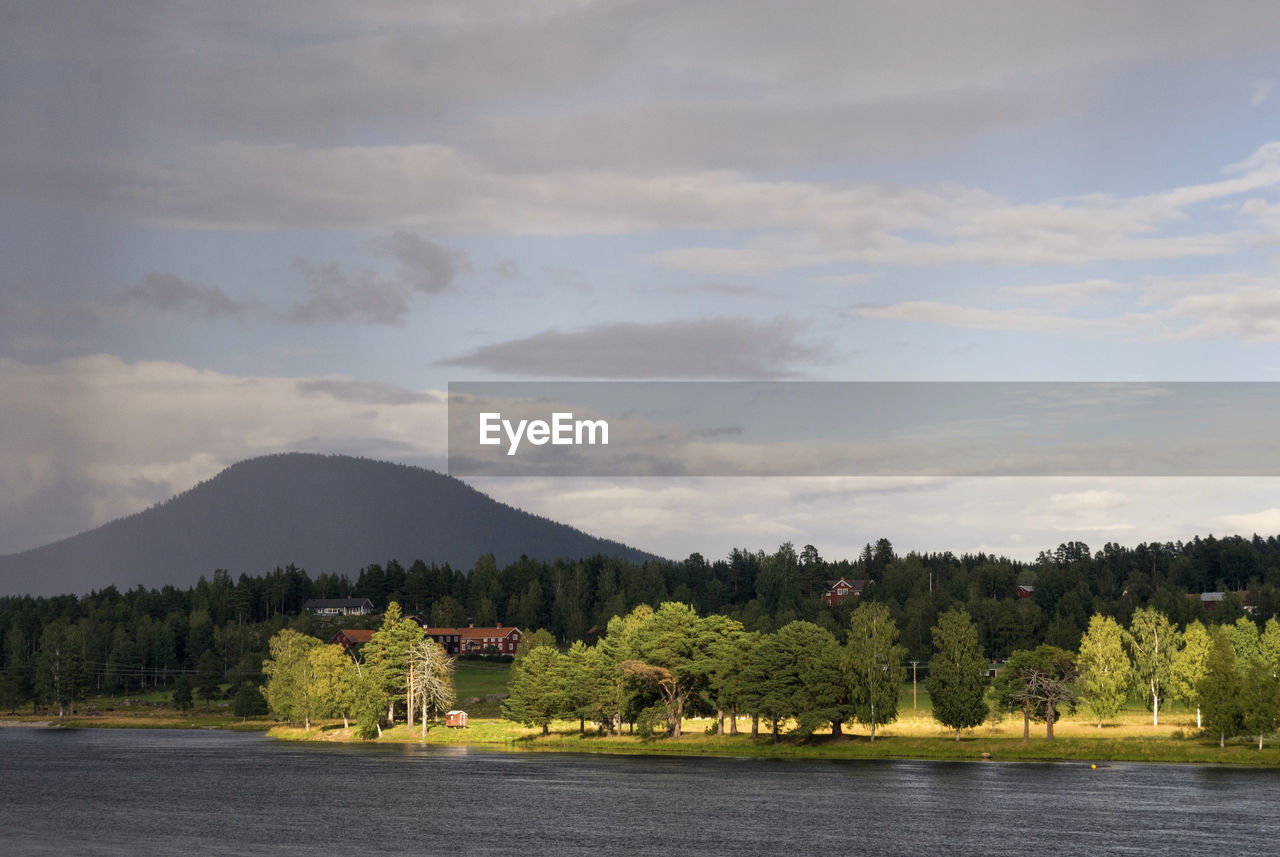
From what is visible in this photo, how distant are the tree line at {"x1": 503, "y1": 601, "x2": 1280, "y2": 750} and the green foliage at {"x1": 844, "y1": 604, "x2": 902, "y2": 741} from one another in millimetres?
155

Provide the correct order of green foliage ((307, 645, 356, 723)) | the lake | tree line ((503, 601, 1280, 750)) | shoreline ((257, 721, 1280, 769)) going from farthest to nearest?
green foliage ((307, 645, 356, 723)) < tree line ((503, 601, 1280, 750)) < shoreline ((257, 721, 1280, 769)) < the lake

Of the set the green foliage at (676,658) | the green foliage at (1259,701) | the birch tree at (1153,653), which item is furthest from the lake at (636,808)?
the birch tree at (1153,653)

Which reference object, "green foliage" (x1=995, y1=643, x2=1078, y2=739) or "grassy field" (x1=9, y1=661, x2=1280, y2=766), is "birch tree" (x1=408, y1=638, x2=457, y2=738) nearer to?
"grassy field" (x1=9, y1=661, x2=1280, y2=766)

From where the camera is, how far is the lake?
86688mm

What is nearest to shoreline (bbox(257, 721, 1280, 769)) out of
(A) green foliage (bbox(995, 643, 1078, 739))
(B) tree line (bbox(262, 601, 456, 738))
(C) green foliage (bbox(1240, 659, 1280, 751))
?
(C) green foliage (bbox(1240, 659, 1280, 751))

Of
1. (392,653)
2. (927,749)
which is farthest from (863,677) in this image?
(392,653)

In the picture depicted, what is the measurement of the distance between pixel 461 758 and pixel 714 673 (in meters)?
32.4

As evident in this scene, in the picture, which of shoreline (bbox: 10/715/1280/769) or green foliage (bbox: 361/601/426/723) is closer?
shoreline (bbox: 10/715/1280/769)

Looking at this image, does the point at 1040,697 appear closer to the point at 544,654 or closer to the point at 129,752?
the point at 544,654

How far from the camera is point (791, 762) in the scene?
464 feet

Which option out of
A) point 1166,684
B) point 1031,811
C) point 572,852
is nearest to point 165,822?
point 572,852

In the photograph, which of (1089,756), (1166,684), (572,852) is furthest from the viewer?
(1166,684)

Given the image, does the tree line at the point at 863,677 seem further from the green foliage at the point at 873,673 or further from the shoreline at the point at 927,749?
the shoreline at the point at 927,749

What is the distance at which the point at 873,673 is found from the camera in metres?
140
